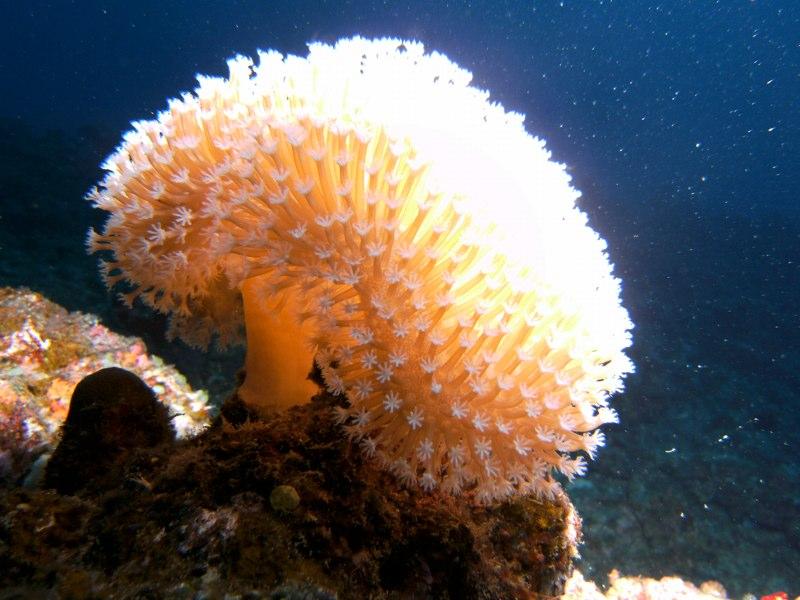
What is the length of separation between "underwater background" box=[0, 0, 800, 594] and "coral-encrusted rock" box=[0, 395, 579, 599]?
6.29 m

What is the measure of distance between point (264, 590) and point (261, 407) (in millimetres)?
1250

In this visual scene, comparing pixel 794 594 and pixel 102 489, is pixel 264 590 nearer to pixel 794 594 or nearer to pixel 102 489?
pixel 102 489

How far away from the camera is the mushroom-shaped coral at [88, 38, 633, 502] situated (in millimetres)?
2227

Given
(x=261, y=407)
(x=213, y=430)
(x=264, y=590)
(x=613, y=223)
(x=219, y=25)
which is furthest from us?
(x=219, y=25)

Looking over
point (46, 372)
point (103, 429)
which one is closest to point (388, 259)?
point (103, 429)

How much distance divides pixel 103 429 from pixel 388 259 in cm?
207

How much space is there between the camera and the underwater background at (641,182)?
33.8 ft

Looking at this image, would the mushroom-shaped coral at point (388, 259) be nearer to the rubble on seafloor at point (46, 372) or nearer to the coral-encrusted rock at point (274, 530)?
the coral-encrusted rock at point (274, 530)

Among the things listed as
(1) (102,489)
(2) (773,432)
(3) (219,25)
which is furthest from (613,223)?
(3) (219,25)

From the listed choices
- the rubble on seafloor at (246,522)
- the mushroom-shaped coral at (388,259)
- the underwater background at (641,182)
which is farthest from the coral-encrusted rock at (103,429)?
the underwater background at (641,182)

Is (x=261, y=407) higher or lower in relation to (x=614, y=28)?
lower

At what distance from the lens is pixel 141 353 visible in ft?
17.7

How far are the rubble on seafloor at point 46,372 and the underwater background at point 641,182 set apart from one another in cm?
443

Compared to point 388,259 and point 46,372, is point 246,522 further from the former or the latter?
point 46,372
